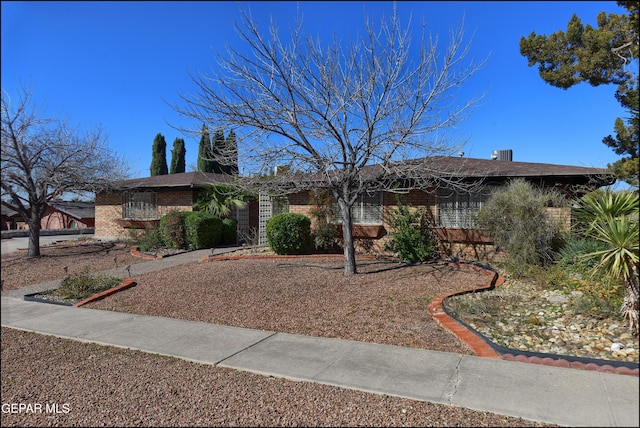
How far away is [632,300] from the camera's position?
4.39m

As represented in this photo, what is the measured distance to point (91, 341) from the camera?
5809 millimetres

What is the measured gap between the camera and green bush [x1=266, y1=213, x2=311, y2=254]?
12391 mm

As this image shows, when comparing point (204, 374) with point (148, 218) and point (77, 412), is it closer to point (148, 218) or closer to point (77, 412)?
point (77, 412)

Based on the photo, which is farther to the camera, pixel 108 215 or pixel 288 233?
pixel 108 215

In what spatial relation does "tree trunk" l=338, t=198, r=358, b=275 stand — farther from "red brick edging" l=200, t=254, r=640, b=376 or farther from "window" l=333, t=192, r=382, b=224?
"window" l=333, t=192, r=382, b=224

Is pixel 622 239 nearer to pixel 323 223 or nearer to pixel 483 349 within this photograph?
pixel 483 349

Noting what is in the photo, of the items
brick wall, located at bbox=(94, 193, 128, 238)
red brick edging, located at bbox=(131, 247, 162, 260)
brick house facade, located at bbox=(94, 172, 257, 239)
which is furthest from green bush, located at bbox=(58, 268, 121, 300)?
brick wall, located at bbox=(94, 193, 128, 238)

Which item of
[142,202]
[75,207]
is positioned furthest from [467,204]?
[75,207]

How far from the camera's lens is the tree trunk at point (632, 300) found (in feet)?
14.0

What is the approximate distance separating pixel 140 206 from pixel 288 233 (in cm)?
950

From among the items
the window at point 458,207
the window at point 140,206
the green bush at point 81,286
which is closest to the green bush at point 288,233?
the window at point 458,207

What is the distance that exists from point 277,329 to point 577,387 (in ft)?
12.8

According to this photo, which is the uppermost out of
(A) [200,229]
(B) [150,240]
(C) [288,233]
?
(A) [200,229]

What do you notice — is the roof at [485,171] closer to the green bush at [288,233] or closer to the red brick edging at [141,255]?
the green bush at [288,233]
